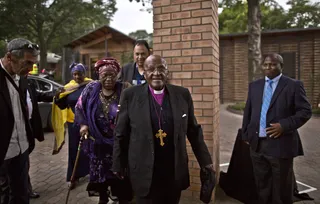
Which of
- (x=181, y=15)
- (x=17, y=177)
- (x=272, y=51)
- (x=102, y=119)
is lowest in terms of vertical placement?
(x=17, y=177)

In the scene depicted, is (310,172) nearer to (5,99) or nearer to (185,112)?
(185,112)

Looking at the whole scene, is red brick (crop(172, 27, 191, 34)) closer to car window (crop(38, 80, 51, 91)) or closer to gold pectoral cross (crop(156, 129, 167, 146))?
gold pectoral cross (crop(156, 129, 167, 146))

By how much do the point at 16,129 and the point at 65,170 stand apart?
110 inches

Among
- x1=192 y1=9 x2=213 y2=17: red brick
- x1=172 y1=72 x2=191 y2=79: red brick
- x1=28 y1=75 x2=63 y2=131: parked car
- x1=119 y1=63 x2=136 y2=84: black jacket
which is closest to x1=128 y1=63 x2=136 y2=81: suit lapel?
x1=119 y1=63 x2=136 y2=84: black jacket

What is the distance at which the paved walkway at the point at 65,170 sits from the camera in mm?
3750

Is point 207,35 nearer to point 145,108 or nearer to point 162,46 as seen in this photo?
point 162,46

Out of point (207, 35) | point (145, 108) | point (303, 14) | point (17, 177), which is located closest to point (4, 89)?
point (17, 177)

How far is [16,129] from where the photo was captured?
8.21 feet

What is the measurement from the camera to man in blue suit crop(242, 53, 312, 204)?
287cm

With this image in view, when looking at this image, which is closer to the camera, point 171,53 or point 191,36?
point 191,36

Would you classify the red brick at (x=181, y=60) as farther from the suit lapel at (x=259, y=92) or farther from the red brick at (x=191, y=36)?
the suit lapel at (x=259, y=92)

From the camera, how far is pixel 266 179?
3.11m

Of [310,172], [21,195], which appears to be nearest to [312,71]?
[310,172]

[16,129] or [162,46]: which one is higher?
[162,46]
